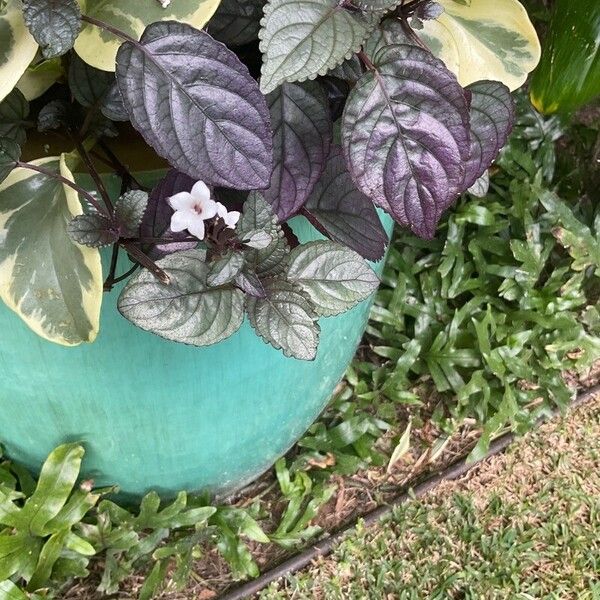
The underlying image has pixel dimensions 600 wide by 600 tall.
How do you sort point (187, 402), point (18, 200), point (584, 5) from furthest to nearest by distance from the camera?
point (584, 5) < point (187, 402) < point (18, 200)

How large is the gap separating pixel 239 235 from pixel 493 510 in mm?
1050

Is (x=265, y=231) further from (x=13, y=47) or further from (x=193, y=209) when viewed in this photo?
(x=13, y=47)

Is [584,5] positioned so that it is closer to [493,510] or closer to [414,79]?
[414,79]

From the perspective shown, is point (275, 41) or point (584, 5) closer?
point (275, 41)

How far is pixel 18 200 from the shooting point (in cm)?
77

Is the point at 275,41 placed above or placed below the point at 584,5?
above

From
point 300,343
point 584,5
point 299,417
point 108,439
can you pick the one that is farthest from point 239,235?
point 584,5

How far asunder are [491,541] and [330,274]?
91 centimetres

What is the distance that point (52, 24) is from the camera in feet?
2.12

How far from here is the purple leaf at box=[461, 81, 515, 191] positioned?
0.81 m

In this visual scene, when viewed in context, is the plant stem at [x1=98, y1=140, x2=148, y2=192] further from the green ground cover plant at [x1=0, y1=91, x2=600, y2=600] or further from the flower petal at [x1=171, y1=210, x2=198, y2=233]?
the green ground cover plant at [x1=0, y1=91, x2=600, y2=600]

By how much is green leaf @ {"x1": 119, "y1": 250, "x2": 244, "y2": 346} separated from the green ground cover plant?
2.15 ft

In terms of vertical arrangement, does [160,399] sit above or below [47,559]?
above

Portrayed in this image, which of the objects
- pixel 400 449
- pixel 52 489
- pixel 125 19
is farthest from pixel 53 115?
pixel 400 449
